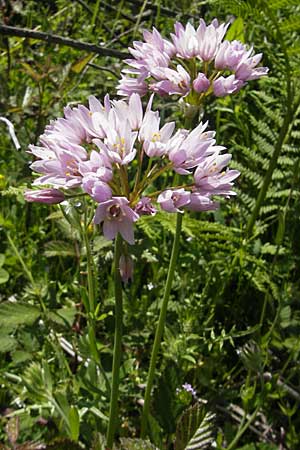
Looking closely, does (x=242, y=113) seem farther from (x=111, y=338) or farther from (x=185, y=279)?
(x=111, y=338)

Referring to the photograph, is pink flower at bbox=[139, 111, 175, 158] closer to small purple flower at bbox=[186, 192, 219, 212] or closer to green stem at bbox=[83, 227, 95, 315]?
small purple flower at bbox=[186, 192, 219, 212]

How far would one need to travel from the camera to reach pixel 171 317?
2625 mm

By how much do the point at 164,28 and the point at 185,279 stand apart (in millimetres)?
1926

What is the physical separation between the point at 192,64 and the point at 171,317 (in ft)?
3.52

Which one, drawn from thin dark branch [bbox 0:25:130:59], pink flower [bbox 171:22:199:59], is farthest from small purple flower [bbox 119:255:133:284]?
thin dark branch [bbox 0:25:130:59]

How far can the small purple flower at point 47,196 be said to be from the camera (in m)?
1.54

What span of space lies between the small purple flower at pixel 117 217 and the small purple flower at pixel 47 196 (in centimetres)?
16

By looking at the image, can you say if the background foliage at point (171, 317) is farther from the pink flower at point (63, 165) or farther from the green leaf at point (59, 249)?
the pink flower at point (63, 165)

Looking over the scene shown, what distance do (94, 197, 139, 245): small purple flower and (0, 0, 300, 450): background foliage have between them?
33 centimetres

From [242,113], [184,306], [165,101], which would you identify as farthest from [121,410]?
[165,101]

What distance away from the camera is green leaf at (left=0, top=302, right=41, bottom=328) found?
2182mm

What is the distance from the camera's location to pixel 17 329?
241 centimetres

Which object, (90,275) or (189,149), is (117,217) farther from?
(90,275)

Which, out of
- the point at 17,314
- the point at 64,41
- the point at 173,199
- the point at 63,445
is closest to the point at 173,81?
the point at 173,199
